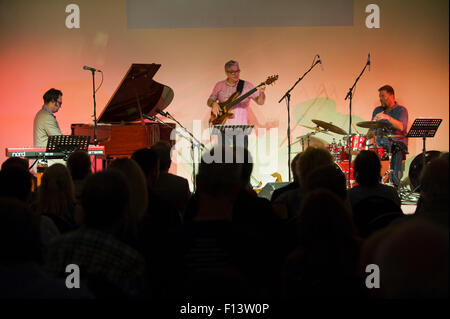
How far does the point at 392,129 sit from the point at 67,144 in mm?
4624

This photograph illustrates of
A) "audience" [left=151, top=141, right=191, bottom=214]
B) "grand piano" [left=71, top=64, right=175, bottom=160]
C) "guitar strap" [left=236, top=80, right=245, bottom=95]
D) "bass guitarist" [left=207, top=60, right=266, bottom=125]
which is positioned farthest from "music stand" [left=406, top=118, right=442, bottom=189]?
"audience" [left=151, top=141, right=191, bottom=214]

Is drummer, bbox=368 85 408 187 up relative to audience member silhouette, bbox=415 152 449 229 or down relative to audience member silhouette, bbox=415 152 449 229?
up

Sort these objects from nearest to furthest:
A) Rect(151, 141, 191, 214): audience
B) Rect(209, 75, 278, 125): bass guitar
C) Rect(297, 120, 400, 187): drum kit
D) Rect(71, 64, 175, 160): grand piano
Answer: Rect(151, 141, 191, 214): audience, Rect(71, 64, 175, 160): grand piano, Rect(297, 120, 400, 187): drum kit, Rect(209, 75, 278, 125): bass guitar

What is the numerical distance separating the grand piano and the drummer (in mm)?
3148

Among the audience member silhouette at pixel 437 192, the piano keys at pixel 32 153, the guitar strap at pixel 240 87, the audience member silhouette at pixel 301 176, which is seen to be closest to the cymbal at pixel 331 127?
the guitar strap at pixel 240 87

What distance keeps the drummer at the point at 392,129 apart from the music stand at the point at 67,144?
414 centimetres

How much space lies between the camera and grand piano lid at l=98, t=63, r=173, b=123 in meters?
6.56

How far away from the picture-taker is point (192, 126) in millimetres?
8578

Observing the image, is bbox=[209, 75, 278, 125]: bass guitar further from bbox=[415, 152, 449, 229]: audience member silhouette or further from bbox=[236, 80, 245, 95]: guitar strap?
bbox=[415, 152, 449, 229]: audience member silhouette

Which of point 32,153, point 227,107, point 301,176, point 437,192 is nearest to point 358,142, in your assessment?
point 227,107

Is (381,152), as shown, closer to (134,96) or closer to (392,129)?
(392,129)
